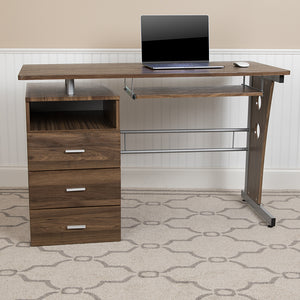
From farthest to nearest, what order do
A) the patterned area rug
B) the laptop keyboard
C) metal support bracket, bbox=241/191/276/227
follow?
metal support bracket, bbox=241/191/276/227, the laptop keyboard, the patterned area rug

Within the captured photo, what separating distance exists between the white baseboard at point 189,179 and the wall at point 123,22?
81 centimetres

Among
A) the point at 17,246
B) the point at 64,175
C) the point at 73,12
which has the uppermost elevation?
the point at 73,12

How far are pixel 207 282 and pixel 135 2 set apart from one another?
1.83 meters

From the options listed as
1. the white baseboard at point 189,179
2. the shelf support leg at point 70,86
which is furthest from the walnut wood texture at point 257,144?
the shelf support leg at point 70,86

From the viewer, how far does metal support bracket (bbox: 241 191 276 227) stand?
2.85 meters

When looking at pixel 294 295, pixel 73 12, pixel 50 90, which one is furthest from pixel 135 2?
pixel 294 295

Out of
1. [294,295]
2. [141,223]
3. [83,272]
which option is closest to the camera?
[294,295]

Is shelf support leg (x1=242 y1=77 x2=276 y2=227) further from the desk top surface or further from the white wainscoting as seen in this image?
the white wainscoting

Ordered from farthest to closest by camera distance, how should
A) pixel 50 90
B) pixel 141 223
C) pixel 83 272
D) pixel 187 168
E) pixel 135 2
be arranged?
pixel 187 168, pixel 135 2, pixel 141 223, pixel 50 90, pixel 83 272

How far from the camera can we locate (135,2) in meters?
3.31

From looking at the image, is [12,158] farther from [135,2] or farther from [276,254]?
[276,254]

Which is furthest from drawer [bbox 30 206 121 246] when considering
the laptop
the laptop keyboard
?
the laptop

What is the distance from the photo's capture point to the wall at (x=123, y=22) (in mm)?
3307

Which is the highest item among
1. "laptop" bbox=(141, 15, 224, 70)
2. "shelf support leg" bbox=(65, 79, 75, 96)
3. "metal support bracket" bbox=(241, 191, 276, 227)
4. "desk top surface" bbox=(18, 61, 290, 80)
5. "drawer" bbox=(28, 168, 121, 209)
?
"laptop" bbox=(141, 15, 224, 70)
